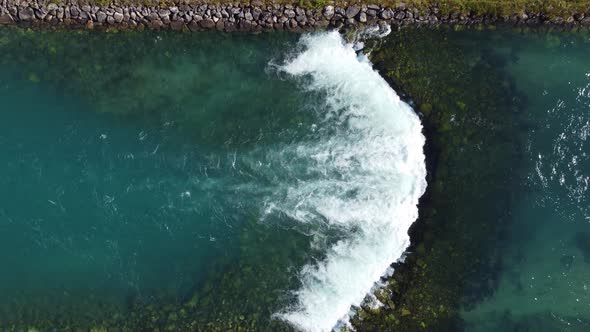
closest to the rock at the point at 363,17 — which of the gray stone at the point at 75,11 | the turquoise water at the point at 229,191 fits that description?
the turquoise water at the point at 229,191

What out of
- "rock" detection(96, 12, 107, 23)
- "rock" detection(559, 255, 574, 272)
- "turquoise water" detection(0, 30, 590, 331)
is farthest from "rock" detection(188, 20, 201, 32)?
"rock" detection(559, 255, 574, 272)

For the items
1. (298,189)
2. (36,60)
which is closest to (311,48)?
(298,189)

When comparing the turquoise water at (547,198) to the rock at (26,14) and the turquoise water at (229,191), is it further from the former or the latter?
the rock at (26,14)

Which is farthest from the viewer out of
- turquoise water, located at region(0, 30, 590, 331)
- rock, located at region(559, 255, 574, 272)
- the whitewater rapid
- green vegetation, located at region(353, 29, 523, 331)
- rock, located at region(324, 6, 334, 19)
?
rock, located at region(559, 255, 574, 272)

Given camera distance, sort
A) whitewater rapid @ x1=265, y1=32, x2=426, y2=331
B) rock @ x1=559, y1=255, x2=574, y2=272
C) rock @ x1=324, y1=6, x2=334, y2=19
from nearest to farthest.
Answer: whitewater rapid @ x1=265, y1=32, x2=426, y2=331 → rock @ x1=324, y1=6, x2=334, y2=19 → rock @ x1=559, y1=255, x2=574, y2=272

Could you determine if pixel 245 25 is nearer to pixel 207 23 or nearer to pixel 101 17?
pixel 207 23

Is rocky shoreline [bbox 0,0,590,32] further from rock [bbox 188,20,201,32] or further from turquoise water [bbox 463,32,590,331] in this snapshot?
turquoise water [bbox 463,32,590,331]

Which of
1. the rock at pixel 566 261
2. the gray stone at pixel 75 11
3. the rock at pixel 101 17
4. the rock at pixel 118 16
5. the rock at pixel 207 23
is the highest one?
the rock at pixel 207 23
